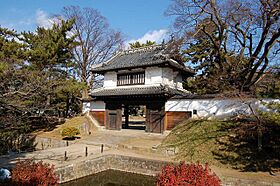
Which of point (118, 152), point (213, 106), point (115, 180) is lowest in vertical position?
point (115, 180)

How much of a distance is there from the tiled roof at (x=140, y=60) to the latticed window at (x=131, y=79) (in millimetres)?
1023

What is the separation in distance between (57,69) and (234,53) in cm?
1767

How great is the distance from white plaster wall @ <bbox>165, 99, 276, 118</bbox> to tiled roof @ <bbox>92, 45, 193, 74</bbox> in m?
3.86

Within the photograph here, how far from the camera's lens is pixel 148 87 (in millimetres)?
20328

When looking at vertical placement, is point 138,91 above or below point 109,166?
above

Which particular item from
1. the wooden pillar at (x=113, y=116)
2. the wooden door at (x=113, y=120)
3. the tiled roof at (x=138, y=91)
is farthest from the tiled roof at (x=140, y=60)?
the wooden door at (x=113, y=120)

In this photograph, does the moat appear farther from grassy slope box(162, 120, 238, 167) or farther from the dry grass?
the dry grass

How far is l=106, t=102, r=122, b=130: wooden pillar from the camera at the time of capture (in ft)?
70.5

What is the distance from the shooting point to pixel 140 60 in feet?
73.3

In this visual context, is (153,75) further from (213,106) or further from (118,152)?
(118,152)

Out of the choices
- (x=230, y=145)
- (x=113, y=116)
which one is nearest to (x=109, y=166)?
(x=230, y=145)

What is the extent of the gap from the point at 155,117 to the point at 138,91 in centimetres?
278

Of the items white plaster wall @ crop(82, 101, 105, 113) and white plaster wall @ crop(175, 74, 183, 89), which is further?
white plaster wall @ crop(82, 101, 105, 113)

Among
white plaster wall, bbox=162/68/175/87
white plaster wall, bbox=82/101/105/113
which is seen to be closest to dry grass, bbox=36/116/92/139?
white plaster wall, bbox=82/101/105/113
